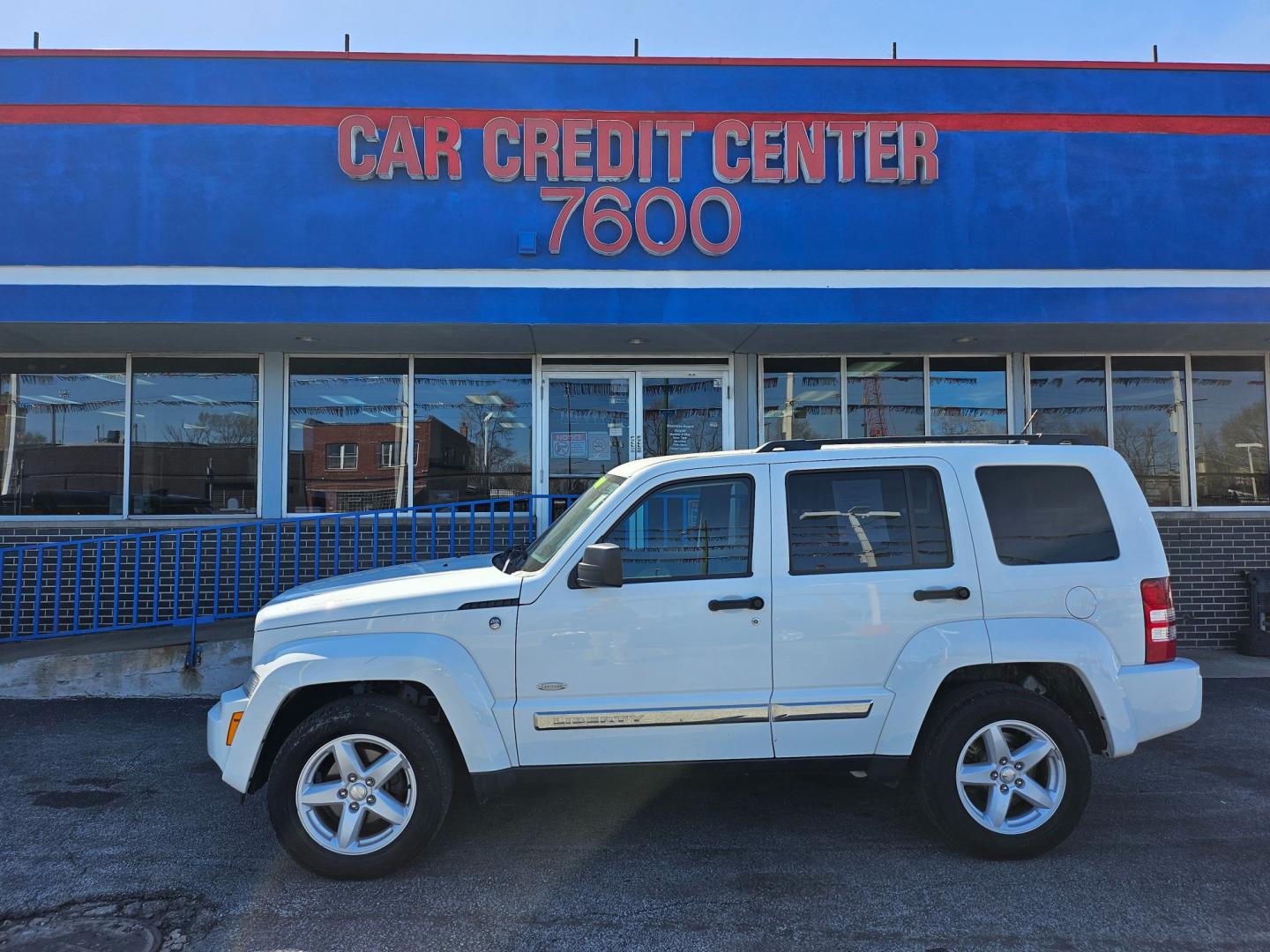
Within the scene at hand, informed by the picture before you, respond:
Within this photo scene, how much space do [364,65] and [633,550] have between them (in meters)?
6.69

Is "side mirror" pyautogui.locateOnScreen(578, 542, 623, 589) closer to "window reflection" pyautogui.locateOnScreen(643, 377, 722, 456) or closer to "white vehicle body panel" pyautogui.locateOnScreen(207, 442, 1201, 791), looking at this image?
"white vehicle body panel" pyautogui.locateOnScreen(207, 442, 1201, 791)

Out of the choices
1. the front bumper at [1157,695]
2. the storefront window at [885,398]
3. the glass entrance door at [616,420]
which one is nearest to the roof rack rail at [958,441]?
the front bumper at [1157,695]

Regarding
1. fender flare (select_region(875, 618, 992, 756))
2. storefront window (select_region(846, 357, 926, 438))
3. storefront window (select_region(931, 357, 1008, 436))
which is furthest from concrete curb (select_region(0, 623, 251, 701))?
storefront window (select_region(931, 357, 1008, 436))

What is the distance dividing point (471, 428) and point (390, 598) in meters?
5.39

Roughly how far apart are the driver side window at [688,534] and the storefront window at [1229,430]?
314 inches

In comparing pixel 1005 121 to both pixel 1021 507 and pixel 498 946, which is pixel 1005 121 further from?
pixel 498 946

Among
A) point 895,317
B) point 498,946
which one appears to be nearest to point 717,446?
point 895,317

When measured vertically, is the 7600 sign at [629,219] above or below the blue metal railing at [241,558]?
above

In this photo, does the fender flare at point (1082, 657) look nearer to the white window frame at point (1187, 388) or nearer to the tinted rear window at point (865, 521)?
the tinted rear window at point (865, 521)

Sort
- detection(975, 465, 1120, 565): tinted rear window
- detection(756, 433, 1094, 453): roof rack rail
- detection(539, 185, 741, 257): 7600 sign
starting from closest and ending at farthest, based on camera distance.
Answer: detection(975, 465, 1120, 565): tinted rear window, detection(756, 433, 1094, 453): roof rack rail, detection(539, 185, 741, 257): 7600 sign

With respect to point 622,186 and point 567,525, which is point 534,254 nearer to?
point 622,186

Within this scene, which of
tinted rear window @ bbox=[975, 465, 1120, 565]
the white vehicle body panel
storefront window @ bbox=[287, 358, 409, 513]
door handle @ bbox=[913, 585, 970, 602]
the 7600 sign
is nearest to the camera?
the white vehicle body panel

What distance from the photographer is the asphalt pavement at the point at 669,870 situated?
10.7 feet

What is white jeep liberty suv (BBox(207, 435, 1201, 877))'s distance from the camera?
3.72 metres
